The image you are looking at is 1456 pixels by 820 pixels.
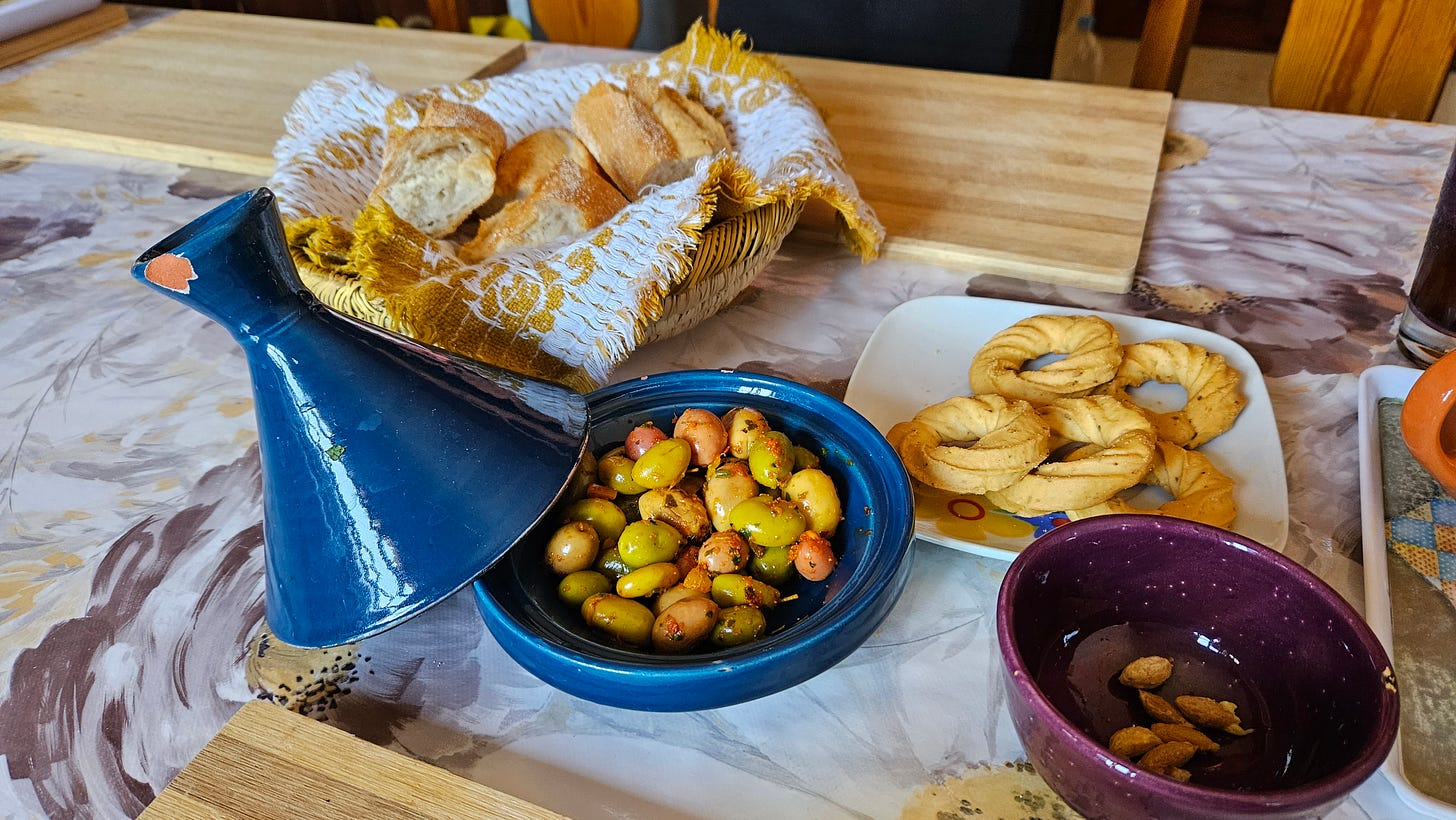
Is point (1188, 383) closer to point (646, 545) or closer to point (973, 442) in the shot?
point (973, 442)

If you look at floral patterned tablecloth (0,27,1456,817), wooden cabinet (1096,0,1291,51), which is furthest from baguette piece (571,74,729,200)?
wooden cabinet (1096,0,1291,51)

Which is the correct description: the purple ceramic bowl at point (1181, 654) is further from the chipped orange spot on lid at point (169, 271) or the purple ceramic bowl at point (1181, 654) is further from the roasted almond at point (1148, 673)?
the chipped orange spot on lid at point (169, 271)

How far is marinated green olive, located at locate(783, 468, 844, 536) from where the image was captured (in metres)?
0.53

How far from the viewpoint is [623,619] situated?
489mm

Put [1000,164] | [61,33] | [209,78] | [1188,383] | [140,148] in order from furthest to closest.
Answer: [61,33], [209,78], [140,148], [1000,164], [1188,383]

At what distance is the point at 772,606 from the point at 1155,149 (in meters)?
0.75

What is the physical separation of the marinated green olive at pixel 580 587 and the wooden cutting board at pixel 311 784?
10 centimetres

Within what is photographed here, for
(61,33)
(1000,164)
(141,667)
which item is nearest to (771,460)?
(141,667)

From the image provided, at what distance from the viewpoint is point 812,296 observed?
873 millimetres

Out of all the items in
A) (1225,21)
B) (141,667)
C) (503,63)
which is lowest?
(1225,21)

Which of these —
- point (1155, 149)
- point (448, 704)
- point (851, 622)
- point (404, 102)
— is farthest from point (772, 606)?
point (1155, 149)

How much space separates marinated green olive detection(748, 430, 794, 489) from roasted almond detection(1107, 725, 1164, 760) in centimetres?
21

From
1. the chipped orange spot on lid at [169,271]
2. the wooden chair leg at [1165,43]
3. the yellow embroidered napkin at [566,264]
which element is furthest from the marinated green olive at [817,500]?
the wooden chair leg at [1165,43]

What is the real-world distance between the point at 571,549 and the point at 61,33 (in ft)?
4.39
